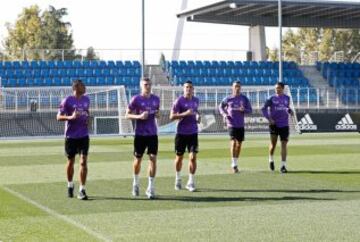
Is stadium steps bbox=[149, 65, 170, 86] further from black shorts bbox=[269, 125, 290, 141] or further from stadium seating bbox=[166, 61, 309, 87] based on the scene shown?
black shorts bbox=[269, 125, 290, 141]

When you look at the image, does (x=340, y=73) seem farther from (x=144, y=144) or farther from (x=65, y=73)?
(x=144, y=144)

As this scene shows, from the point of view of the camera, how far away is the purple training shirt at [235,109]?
1752 centimetres

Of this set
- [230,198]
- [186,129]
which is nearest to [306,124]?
[186,129]

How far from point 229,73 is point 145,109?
36250 mm

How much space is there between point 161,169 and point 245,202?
6215 mm

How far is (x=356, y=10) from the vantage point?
155ft

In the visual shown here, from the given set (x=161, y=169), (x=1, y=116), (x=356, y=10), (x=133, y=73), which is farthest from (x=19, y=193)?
(x=356, y=10)

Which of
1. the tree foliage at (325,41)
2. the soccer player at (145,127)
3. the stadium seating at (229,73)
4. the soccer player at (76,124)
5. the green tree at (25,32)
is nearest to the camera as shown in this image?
the soccer player at (76,124)

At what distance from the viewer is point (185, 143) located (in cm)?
Result: 1424

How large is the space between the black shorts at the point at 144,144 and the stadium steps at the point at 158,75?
1365 inches

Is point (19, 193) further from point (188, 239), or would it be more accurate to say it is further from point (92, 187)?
point (188, 239)

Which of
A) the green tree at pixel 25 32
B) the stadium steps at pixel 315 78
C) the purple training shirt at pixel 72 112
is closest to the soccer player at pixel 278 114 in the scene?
the purple training shirt at pixel 72 112

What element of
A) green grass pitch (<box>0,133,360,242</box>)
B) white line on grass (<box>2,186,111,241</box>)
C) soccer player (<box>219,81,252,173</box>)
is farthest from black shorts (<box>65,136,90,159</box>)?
soccer player (<box>219,81,252,173</box>)

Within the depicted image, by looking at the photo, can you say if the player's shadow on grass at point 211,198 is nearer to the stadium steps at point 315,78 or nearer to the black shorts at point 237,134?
the black shorts at point 237,134
